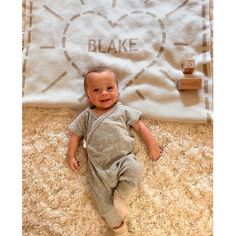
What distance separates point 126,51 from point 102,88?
0.19 m

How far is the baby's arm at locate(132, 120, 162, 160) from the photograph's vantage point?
1.16 meters

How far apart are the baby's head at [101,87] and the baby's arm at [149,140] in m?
0.12

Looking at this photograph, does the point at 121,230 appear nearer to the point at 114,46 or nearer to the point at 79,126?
the point at 79,126

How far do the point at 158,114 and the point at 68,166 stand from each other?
1.21 ft

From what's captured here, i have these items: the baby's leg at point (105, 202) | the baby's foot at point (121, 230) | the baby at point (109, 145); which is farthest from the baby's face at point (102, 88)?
the baby's foot at point (121, 230)

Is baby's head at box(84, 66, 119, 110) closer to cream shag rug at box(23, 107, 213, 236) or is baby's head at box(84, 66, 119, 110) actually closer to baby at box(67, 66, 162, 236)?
baby at box(67, 66, 162, 236)

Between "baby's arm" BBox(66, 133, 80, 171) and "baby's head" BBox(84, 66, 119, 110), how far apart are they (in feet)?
0.46

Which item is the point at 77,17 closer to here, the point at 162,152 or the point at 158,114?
the point at 158,114

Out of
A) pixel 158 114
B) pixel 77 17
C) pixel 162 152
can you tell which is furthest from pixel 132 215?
pixel 77 17

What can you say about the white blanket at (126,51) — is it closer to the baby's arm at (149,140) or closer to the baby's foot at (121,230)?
the baby's arm at (149,140)

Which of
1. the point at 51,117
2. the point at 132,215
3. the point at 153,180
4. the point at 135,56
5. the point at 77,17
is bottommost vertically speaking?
the point at 132,215

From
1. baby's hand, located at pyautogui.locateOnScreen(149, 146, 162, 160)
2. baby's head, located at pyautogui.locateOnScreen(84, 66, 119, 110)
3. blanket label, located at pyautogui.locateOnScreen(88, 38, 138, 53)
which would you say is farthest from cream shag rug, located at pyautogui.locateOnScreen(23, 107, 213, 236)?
blanket label, located at pyautogui.locateOnScreen(88, 38, 138, 53)

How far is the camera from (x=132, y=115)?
3.84 ft

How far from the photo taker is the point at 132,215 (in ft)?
Result: 3.73
